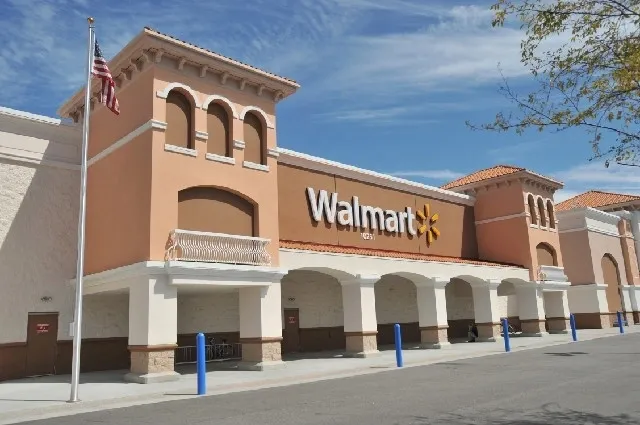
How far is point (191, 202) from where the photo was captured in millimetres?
18453

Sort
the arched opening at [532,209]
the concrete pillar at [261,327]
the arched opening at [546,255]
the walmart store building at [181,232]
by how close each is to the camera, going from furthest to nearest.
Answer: the arched opening at [546,255]
the arched opening at [532,209]
the concrete pillar at [261,327]
the walmart store building at [181,232]

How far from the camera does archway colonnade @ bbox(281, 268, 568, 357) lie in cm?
2292

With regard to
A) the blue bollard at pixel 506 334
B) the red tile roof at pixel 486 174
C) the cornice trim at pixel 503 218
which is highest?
the red tile roof at pixel 486 174

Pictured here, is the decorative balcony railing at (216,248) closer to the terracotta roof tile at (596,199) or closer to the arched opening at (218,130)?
the arched opening at (218,130)

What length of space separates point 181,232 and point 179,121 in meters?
3.89

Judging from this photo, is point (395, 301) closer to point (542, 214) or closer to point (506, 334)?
point (506, 334)

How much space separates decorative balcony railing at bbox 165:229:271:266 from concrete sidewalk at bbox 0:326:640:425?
3595 mm

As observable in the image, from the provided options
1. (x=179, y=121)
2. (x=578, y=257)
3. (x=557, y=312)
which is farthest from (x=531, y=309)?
(x=179, y=121)

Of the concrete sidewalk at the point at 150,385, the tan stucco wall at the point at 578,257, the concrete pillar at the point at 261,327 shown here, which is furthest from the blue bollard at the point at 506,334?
the tan stucco wall at the point at 578,257

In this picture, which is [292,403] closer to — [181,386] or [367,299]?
[181,386]

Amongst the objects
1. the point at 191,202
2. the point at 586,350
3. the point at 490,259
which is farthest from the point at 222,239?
the point at 490,259

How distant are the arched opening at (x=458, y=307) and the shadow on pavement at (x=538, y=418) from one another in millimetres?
25012

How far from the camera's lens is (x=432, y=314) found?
26.2 meters

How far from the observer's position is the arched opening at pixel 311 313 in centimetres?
2522
